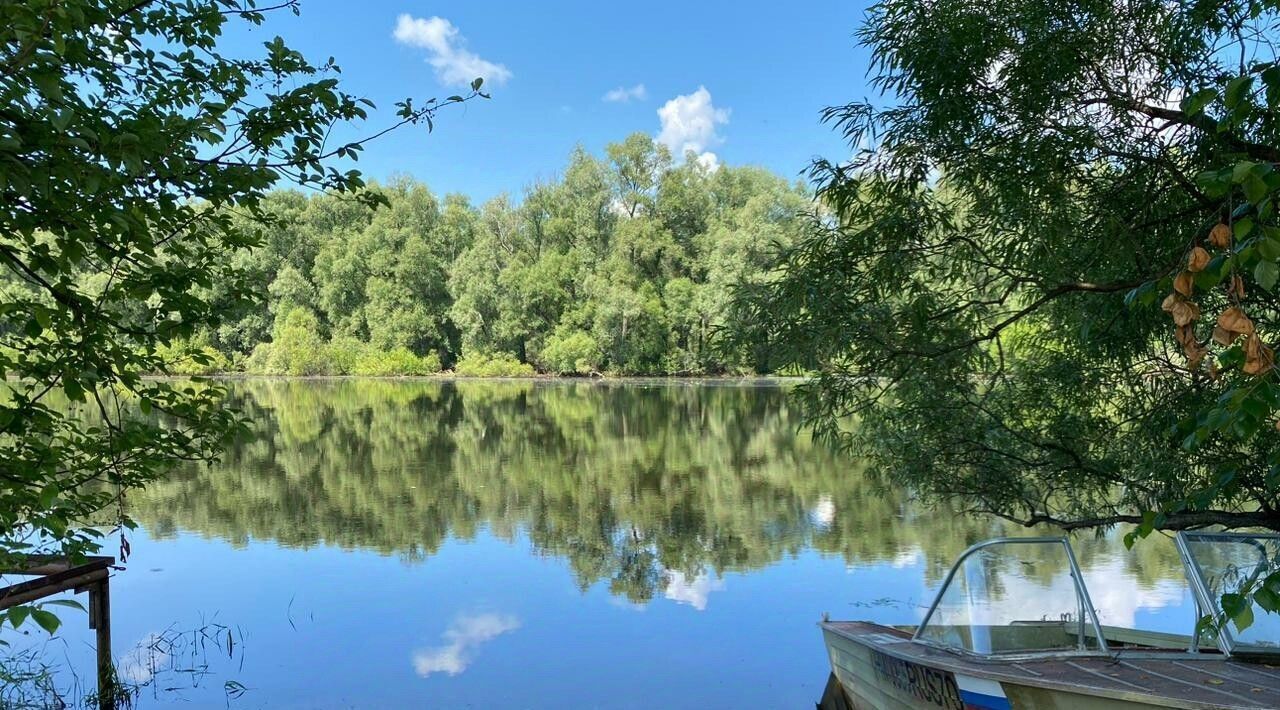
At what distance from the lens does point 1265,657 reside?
430cm

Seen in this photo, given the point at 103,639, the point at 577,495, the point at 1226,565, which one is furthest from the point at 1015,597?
the point at 577,495

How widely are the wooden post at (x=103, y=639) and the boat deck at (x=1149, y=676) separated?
6654mm

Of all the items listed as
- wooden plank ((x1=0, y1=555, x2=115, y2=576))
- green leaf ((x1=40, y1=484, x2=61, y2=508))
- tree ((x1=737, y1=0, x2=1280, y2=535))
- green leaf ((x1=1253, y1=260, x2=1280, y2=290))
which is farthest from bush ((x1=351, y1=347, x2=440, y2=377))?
green leaf ((x1=1253, y1=260, x2=1280, y2=290))

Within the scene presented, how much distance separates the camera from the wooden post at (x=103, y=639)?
7.25 meters

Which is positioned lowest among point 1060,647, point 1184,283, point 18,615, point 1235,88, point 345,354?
point 1060,647

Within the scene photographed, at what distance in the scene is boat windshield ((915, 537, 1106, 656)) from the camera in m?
5.12

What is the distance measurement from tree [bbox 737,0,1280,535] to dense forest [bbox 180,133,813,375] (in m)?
40.7

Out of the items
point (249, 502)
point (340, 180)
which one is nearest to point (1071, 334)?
point (340, 180)

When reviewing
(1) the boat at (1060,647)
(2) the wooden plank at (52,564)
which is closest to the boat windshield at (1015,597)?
(1) the boat at (1060,647)

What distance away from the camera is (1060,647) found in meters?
4.92

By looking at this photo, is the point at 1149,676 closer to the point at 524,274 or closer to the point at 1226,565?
the point at 1226,565

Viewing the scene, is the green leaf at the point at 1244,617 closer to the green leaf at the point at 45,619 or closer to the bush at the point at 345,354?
the green leaf at the point at 45,619

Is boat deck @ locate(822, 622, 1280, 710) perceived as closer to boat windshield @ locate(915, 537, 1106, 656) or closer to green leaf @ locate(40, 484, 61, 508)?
boat windshield @ locate(915, 537, 1106, 656)

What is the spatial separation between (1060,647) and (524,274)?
54.5m
